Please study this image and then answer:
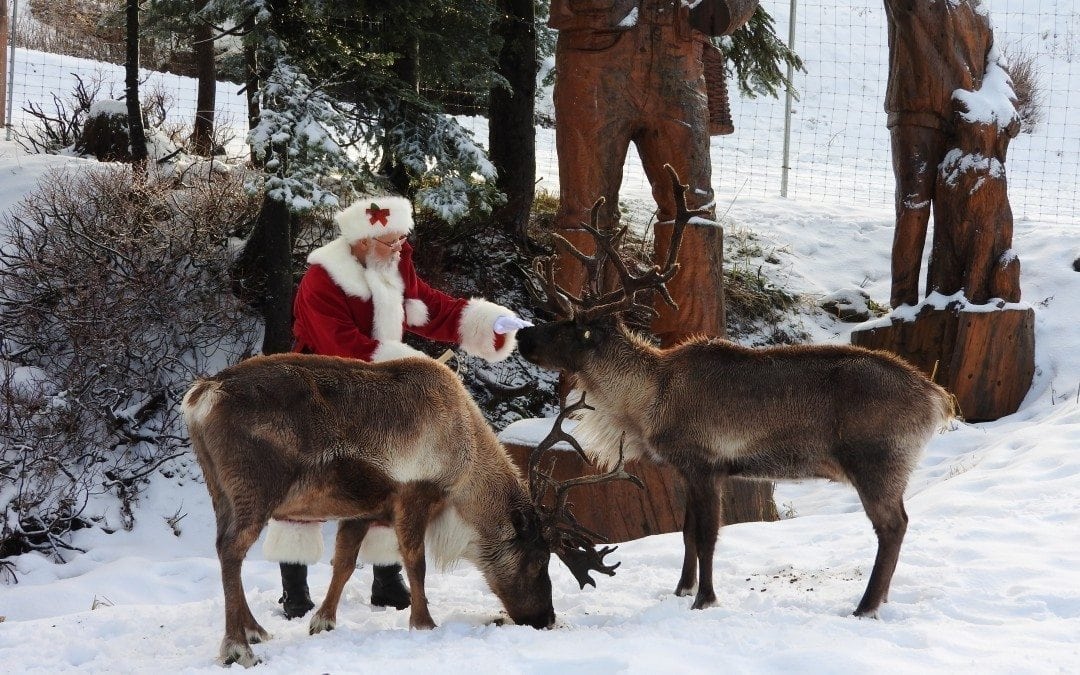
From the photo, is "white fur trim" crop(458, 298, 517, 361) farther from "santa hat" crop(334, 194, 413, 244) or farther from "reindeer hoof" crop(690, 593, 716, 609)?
"reindeer hoof" crop(690, 593, 716, 609)

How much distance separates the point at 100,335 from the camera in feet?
29.0

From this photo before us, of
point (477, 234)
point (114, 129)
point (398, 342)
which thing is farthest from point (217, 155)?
point (398, 342)

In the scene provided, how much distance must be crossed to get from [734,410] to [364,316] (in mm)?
1917

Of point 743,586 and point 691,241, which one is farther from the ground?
point 691,241

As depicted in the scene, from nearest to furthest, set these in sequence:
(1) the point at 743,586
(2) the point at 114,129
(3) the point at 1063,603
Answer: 1. (3) the point at 1063,603
2. (1) the point at 743,586
3. (2) the point at 114,129

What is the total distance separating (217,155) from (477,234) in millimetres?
4056

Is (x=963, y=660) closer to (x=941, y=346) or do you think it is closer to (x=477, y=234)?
(x=941, y=346)

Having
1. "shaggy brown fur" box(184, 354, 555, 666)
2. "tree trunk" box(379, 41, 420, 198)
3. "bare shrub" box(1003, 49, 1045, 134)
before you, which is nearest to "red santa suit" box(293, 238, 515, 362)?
"shaggy brown fur" box(184, 354, 555, 666)

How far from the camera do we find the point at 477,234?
10.9 meters

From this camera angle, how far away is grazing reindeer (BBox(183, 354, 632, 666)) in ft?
14.0

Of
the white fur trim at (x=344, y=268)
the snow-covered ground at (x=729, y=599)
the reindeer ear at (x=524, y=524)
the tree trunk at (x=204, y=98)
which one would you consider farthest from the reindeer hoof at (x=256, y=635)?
the tree trunk at (x=204, y=98)

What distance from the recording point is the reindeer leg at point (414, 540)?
15.3 ft

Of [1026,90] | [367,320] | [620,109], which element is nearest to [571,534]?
[367,320]

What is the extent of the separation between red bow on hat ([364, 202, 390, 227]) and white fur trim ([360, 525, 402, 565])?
4.98 feet
